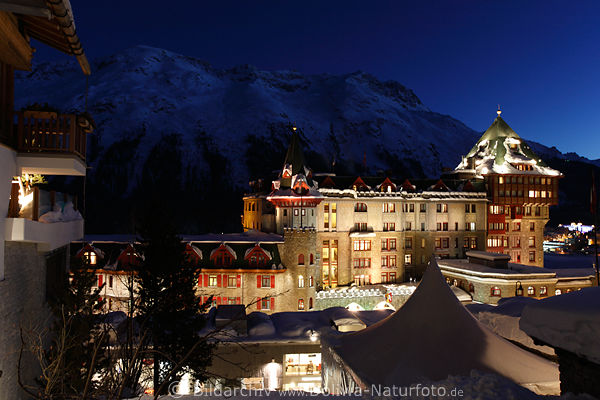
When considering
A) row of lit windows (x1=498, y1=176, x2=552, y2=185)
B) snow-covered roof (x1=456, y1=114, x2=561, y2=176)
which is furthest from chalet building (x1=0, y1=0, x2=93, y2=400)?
row of lit windows (x1=498, y1=176, x2=552, y2=185)

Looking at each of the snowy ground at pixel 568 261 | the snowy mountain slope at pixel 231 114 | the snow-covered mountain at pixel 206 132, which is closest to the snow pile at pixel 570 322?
the snowy ground at pixel 568 261

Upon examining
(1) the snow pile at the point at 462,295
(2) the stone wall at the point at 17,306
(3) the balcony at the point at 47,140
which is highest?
(3) the balcony at the point at 47,140

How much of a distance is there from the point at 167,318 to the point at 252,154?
370 feet

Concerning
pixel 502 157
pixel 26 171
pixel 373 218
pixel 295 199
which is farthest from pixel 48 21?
pixel 502 157

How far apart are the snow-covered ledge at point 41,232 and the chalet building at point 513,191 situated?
52.7 m

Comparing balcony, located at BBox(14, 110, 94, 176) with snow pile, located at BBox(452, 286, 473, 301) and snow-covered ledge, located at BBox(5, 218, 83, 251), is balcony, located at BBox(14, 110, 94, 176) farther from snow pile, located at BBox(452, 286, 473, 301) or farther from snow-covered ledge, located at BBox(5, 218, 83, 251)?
snow pile, located at BBox(452, 286, 473, 301)

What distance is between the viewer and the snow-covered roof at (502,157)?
178 ft

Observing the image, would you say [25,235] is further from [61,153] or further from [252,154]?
[252,154]

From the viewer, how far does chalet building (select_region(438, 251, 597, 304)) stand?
1587 inches

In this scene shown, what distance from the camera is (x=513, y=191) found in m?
54.0

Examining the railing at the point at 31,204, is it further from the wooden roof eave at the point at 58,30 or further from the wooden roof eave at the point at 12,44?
the wooden roof eave at the point at 58,30

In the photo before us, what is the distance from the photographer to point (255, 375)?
2308 cm

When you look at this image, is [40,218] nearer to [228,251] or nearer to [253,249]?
[228,251]

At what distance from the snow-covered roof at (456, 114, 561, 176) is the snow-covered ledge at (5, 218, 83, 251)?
176 ft
